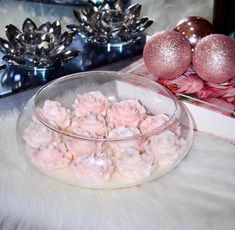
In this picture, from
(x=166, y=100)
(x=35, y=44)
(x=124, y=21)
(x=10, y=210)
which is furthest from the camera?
(x=124, y=21)

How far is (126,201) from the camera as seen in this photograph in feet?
1.52

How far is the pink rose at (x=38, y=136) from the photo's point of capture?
50cm

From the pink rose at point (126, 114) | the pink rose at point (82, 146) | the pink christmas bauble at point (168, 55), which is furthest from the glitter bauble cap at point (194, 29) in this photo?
the pink rose at point (82, 146)

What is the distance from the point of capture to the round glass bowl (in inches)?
18.5

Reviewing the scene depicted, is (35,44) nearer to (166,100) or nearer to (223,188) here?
(166,100)

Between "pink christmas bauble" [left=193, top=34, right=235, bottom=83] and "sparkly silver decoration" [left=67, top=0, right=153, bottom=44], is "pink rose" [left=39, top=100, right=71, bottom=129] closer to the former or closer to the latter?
"pink christmas bauble" [left=193, top=34, right=235, bottom=83]

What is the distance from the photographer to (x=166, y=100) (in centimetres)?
58

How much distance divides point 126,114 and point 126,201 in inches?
4.7

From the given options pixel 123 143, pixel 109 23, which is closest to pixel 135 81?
pixel 123 143

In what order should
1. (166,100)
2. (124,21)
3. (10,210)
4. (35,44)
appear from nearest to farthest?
(10,210)
(166,100)
(35,44)
(124,21)

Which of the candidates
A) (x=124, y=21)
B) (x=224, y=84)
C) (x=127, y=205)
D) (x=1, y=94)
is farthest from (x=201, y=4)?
(x=127, y=205)

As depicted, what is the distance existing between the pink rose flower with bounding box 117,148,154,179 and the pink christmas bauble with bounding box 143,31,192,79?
0.17 metres

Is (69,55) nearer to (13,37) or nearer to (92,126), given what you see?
(13,37)

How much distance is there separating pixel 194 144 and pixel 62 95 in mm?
193
